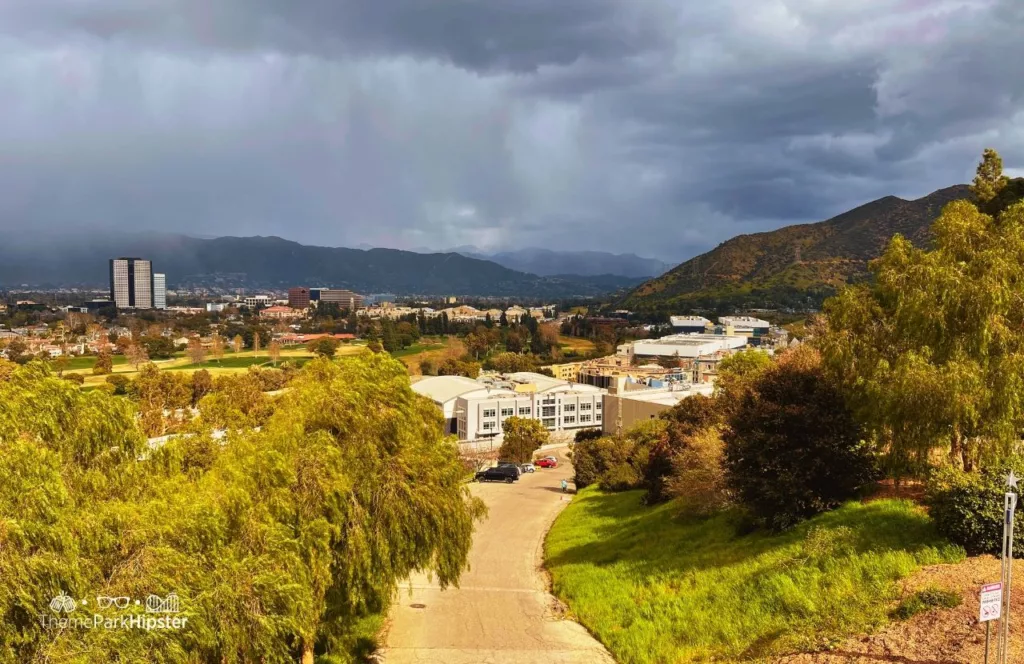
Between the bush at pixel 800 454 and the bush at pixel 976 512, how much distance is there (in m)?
2.57

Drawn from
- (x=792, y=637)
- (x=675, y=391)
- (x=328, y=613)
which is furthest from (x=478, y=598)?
(x=675, y=391)

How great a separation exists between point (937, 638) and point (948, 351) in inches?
191

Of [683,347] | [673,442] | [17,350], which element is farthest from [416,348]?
[673,442]

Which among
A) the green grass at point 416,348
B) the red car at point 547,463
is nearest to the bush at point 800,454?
the red car at point 547,463

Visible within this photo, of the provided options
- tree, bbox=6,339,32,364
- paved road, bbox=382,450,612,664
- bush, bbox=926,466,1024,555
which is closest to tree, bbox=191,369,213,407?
tree, bbox=6,339,32,364

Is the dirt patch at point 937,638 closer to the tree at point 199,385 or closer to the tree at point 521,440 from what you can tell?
the tree at point 521,440

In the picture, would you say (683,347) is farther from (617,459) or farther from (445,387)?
(617,459)

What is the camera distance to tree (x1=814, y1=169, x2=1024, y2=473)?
419 inches

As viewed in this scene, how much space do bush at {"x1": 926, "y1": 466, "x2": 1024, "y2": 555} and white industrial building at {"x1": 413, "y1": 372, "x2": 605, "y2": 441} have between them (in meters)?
44.2

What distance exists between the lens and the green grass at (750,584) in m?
9.61

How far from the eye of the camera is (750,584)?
1141 centimetres

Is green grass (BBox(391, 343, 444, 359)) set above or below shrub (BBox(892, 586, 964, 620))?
below

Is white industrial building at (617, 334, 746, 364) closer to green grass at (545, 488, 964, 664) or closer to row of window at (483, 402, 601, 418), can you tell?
row of window at (483, 402, 601, 418)

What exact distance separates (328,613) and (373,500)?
1957 millimetres
